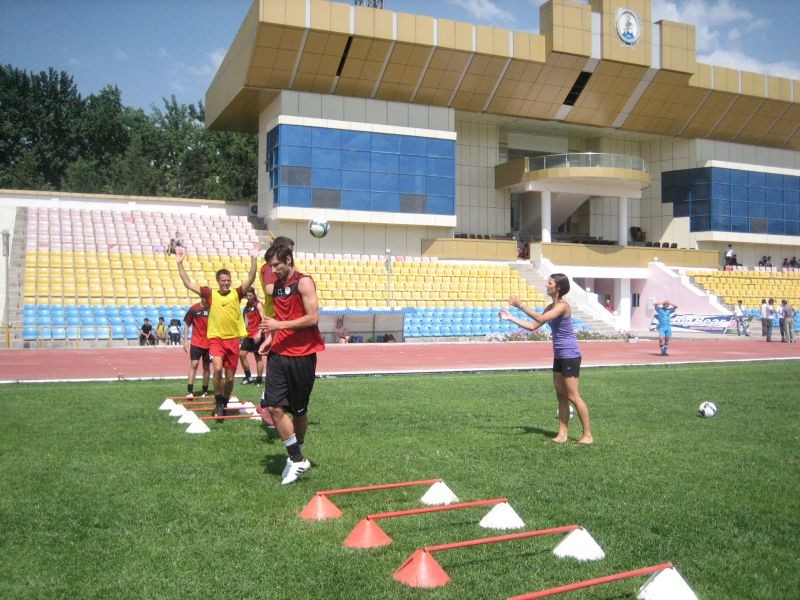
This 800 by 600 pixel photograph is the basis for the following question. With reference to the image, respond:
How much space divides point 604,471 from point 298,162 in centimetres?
3324

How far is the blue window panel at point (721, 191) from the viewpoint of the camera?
4928 centimetres

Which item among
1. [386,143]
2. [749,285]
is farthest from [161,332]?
[749,285]

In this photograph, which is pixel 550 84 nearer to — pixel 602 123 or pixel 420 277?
pixel 602 123

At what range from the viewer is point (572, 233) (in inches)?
2029

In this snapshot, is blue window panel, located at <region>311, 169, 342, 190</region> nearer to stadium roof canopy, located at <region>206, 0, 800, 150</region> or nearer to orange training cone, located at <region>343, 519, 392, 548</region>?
stadium roof canopy, located at <region>206, 0, 800, 150</region>

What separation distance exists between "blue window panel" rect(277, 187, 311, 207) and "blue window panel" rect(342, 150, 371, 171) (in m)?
2.46

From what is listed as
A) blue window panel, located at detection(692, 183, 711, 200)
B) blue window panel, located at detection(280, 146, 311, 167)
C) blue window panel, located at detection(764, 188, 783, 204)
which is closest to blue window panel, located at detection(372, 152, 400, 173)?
blue window panel, located at detection(280, 146, 311, 167)

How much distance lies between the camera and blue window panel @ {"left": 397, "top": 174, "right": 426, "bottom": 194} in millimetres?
41312

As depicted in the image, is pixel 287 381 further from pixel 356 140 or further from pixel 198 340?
pixel 356 140

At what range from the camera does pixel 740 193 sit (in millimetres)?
50531

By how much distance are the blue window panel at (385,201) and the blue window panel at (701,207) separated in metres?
20.7

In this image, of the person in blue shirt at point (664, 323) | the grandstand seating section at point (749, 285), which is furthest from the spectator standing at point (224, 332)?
the grandstand seating section at point (749, 285)

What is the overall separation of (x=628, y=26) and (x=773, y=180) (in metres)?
Answer: 16.7

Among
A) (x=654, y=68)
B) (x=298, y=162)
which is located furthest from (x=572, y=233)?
(x=298, y=162)
